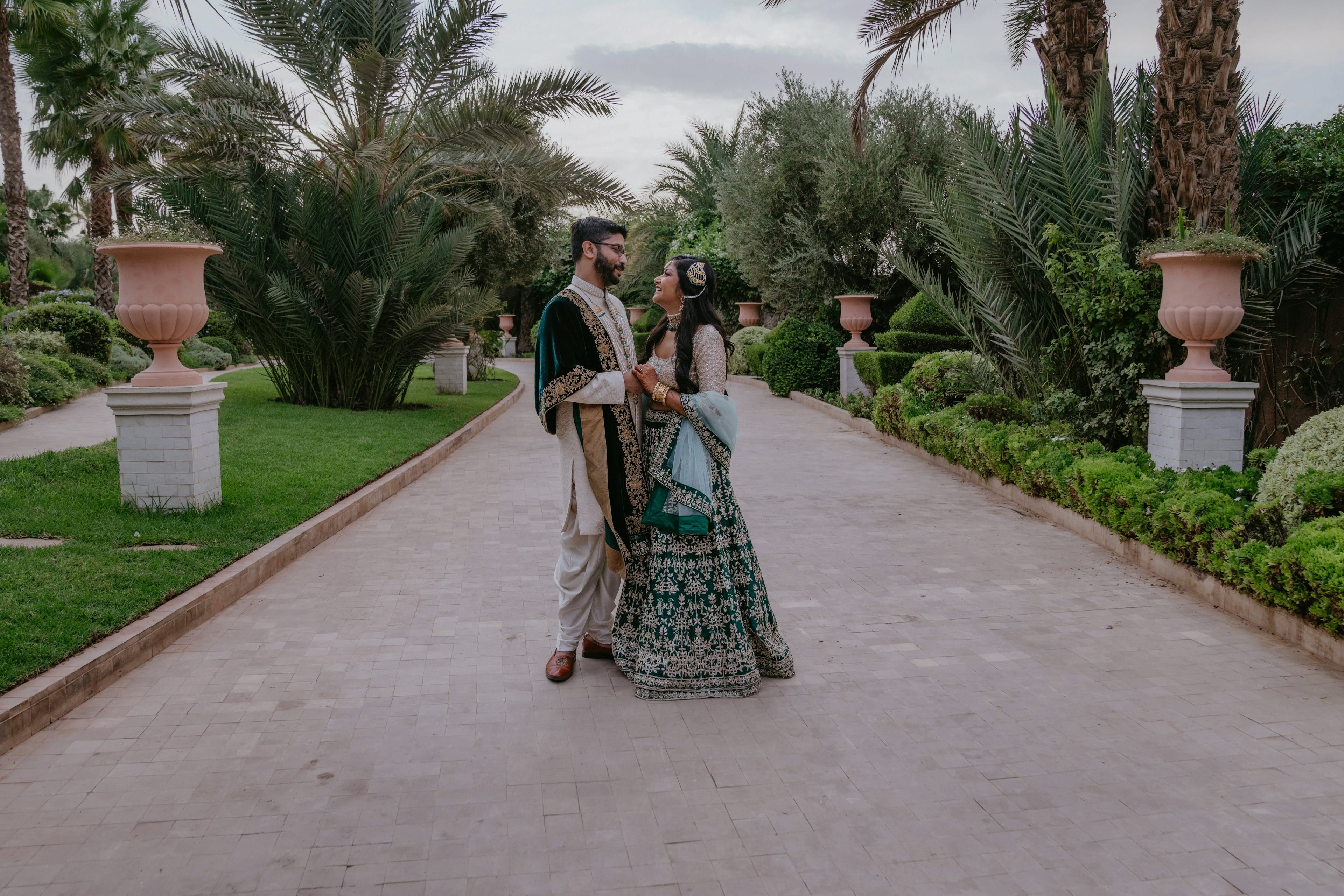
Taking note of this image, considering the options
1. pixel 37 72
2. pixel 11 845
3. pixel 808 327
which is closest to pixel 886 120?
pixel 808 327

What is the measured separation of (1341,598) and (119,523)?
673 cm

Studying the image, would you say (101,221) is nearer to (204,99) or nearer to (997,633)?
(204,99)

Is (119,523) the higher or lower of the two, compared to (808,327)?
lower

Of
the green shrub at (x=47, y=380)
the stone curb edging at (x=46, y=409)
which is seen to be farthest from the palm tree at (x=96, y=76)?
the green shrub at (x=47, y=380)

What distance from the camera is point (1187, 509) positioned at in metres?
5.62

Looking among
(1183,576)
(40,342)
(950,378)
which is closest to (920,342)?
(950,378)

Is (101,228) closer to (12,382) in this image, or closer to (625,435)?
(12,382)

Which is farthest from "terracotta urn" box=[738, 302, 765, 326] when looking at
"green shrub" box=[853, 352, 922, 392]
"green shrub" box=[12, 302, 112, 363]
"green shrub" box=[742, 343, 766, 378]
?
"green shrub" box=[12, 302, 112, 363]

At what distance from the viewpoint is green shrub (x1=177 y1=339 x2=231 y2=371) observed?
22500mm

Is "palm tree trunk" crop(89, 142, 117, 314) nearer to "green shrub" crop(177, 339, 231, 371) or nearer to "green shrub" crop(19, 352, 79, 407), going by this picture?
"green shrub" crop(177, 339, 231, 371)

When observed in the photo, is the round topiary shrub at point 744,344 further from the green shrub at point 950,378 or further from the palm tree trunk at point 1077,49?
the palm tree trunk at point 1077,49

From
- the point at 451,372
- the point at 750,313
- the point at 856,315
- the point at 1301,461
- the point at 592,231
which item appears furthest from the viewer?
the point at 750,313

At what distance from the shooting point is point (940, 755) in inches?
140

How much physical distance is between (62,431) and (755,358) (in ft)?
46.8
